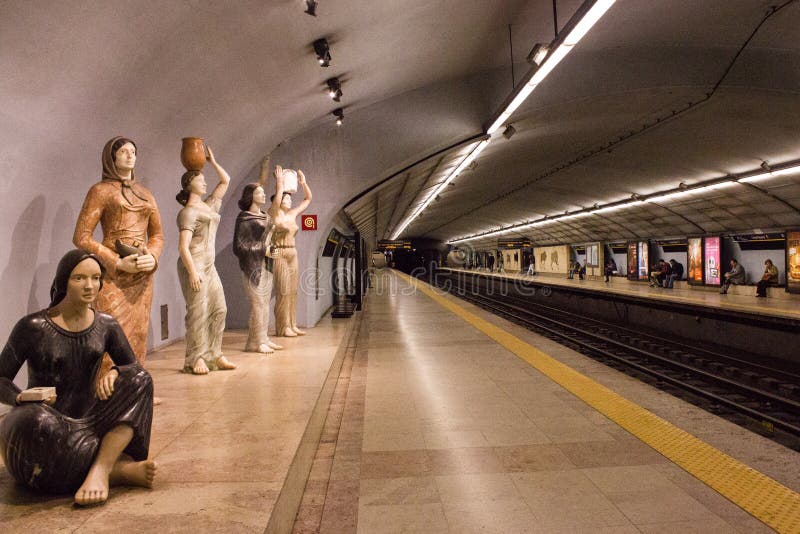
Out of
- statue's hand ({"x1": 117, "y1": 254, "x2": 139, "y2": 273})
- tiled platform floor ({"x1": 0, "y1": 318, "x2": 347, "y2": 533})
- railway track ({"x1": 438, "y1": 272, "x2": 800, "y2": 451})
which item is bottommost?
railway track ({"x1": 438, "y1": 272, "x2": 800, "y2": 451})

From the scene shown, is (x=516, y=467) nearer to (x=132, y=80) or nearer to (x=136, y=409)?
(x=136, y=409)

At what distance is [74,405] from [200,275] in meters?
2.84

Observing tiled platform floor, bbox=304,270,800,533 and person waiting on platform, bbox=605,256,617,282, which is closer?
tiled platform floor, bbox=304,270,800,533

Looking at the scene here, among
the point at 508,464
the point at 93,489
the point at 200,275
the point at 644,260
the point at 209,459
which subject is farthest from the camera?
the point at 644,260

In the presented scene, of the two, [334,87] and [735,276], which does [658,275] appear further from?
[334,87]

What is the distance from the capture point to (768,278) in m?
15.7

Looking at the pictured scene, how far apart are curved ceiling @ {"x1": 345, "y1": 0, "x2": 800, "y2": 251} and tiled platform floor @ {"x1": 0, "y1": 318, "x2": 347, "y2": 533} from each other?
672 cm

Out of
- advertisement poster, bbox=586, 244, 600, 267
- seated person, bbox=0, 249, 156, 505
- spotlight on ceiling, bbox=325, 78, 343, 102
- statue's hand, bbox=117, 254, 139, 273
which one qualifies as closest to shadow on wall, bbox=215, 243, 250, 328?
spotlight on ceiling, bbox=325, 78, 343, 102

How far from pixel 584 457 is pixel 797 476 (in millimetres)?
1450

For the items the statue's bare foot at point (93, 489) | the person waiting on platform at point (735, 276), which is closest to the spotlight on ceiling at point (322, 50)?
the statue's bare foot at point (93, 489)

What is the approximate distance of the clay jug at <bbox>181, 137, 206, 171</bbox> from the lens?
5188 mm

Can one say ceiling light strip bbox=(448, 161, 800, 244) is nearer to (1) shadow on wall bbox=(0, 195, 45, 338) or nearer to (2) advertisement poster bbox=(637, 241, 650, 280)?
(2) advertisement poster bbox=(637, 241, 650, 280)

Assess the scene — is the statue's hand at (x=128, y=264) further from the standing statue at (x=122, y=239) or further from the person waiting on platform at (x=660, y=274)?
the person waiting on platform at (x=660, y=274)

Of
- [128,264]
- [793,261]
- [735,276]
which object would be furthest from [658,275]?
[128,264]
